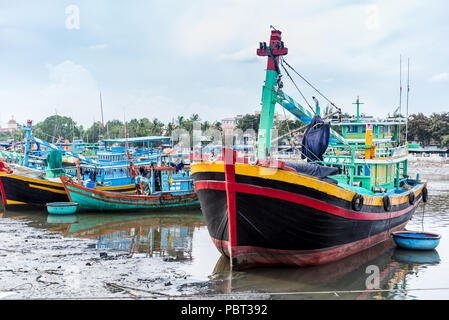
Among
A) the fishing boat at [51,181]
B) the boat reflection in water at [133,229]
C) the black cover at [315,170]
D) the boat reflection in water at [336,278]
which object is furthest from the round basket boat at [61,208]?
the black cover at [315,170]

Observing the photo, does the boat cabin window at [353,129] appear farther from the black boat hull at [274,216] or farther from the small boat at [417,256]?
the black boat hull at [274,216]

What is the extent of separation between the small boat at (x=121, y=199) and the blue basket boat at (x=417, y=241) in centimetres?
1216

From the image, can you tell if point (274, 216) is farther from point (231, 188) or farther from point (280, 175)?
point (231, 188)

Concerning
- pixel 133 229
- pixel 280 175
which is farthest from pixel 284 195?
pixel 133 229

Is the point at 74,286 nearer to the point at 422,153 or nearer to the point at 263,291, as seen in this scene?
the point at 263,291

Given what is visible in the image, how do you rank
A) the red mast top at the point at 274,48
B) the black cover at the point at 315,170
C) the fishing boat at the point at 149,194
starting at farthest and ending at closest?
the fishing boat at the point at 149,194, the red mast top at the point at 274,48, the black cover at the point at 315,170

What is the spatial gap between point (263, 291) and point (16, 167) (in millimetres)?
19652

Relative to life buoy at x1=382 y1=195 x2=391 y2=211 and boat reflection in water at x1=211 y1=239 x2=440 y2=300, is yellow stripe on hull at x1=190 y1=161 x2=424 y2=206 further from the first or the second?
life buoy at x1=382 y1=195 x2=391 y2=211

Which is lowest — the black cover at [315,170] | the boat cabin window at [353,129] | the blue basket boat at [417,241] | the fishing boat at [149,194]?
the blue basket boat at [417,241]

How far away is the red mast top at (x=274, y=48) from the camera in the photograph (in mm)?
14469

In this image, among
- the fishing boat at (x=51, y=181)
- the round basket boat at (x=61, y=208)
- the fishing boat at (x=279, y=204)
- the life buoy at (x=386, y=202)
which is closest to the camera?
the fishing boat at (x=279, y=204)

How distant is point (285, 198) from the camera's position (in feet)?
37.7

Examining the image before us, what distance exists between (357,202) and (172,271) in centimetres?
579
